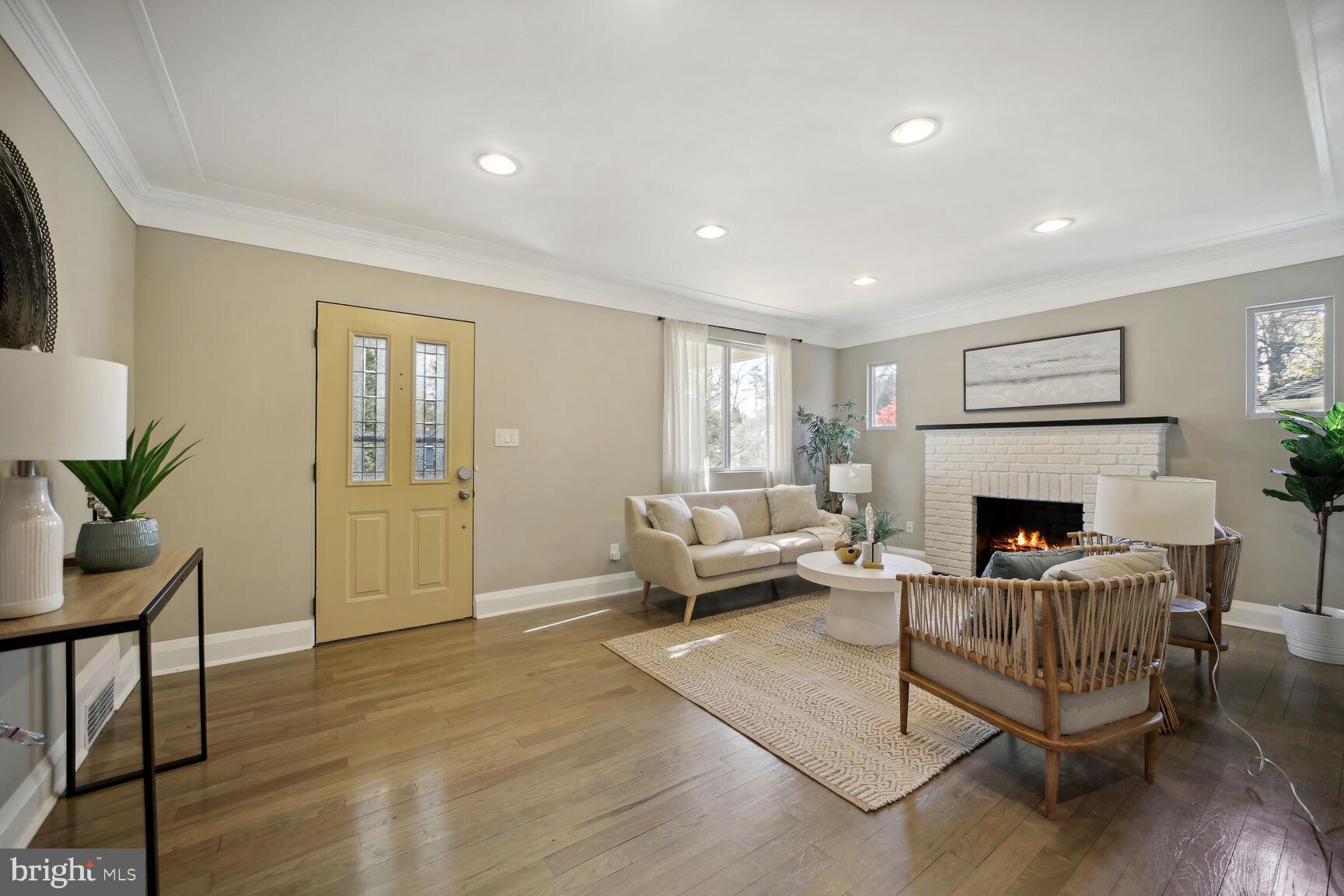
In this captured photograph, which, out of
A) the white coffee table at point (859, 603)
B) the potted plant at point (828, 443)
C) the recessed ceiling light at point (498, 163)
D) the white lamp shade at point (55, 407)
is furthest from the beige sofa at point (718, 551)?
the white lamp shade at point (55, 407)

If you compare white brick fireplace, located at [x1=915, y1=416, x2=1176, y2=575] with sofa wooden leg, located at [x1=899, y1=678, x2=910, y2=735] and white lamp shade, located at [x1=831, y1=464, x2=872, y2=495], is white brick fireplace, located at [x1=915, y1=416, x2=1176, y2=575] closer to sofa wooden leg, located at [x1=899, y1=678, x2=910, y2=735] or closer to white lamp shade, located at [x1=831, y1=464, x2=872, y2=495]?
white lamp shade, located at [x1=831, y1=464, x2=872, y2=495]

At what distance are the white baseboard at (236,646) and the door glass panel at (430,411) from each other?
116 cm

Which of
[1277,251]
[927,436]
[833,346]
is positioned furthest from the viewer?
[833,346]

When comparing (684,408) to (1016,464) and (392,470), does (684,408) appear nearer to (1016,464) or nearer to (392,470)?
(392,470)

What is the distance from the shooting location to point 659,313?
5.02m

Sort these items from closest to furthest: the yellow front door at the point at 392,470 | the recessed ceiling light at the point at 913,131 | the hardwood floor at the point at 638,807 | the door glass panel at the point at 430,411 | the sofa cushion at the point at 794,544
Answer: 1. the hardwood floor at the point at 638,807
2. the recessed ceiling light at the point at 913,131
3. the yellow front door at the point at 392,470
4. the door glass panel at the point at 430,411
5. the sofa cushion at the point at 794,544

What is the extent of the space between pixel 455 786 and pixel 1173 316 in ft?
17.9

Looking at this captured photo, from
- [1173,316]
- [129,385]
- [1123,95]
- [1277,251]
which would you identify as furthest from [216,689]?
[1277,251]

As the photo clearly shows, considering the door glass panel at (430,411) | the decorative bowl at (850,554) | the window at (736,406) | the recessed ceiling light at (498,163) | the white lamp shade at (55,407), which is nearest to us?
the white lamp shade at (55,407)

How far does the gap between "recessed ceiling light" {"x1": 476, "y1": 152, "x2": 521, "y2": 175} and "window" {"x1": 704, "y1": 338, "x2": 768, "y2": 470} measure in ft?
9.66

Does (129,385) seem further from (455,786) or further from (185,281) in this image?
(455,786)

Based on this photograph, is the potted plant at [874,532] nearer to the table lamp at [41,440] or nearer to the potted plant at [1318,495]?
the potted plant at [1318,495]

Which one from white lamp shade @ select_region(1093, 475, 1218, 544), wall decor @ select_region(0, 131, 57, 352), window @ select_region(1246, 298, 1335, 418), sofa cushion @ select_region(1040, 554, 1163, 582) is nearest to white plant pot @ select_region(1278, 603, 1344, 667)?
window @ select_region(1246, 298, 1335, 418)

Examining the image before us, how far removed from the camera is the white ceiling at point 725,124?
1.84m
